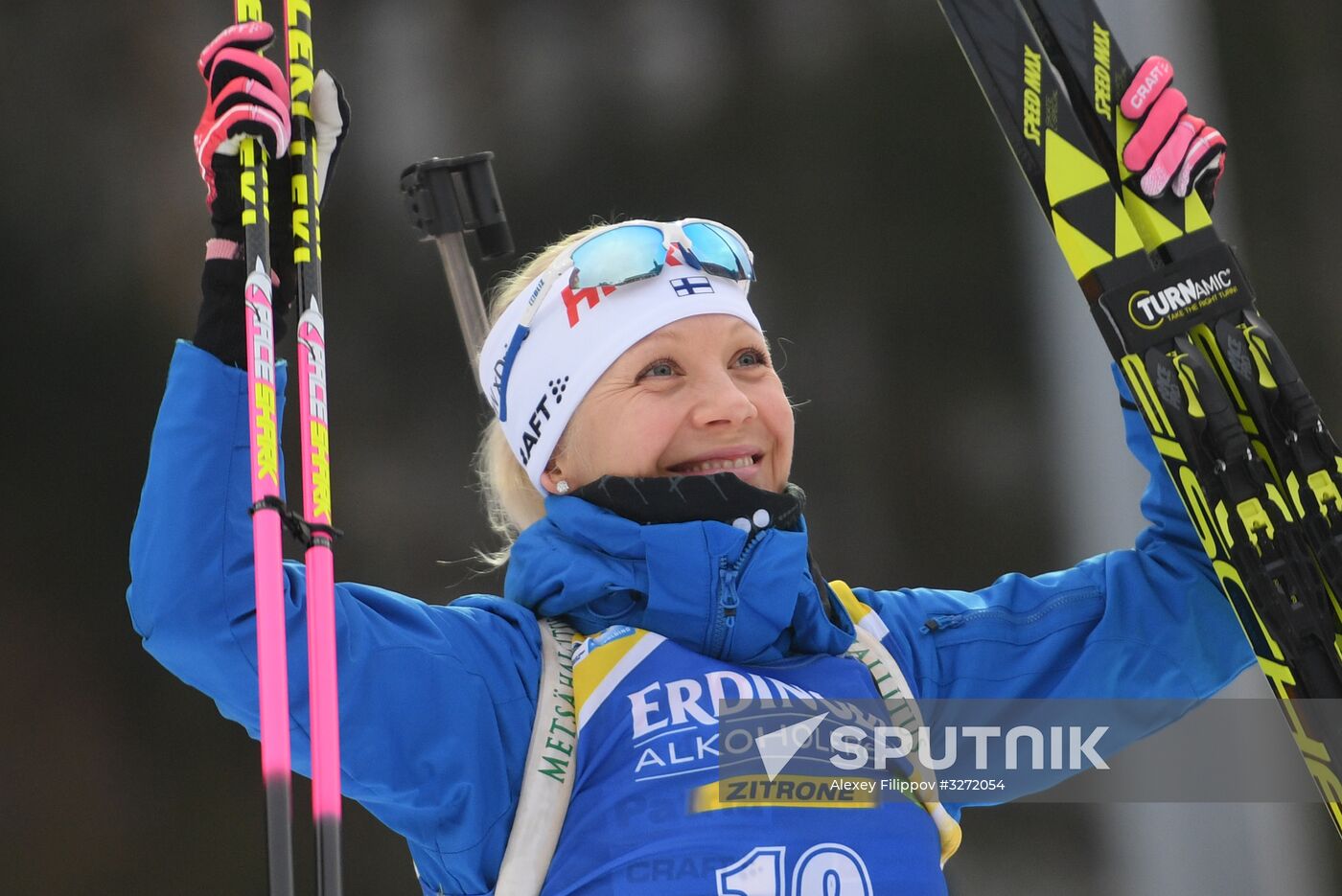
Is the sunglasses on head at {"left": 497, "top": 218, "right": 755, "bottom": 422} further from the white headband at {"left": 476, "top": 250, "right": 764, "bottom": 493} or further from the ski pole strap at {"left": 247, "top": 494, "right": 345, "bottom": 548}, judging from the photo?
the ski pole strap at {"left": 247, "top": 494, "right": 345, "bottom": 548}

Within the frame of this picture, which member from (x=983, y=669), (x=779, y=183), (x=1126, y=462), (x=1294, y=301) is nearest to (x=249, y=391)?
(x=983, y=669)

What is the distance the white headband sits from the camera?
5.60 feet

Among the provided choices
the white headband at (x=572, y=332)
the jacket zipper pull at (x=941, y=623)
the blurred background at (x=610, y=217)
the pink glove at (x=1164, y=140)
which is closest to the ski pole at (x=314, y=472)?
the white headband at (x=572, y=332)

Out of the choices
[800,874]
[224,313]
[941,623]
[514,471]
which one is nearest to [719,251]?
[514,471]

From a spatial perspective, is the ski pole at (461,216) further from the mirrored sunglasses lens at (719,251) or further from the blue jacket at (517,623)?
the blue jacket at (517,623)

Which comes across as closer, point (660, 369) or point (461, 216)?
point (660, 369)

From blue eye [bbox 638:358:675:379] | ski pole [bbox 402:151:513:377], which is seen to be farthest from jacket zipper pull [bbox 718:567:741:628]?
ski pole [bbox 402:151:513:377]

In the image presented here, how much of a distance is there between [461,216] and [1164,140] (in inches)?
34.8

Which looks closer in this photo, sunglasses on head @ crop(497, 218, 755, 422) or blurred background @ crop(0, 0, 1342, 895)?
sunglasses on head @ crop(497, 218, 755, 422)

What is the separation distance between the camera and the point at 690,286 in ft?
5.69

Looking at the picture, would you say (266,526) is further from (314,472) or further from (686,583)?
(686,583)

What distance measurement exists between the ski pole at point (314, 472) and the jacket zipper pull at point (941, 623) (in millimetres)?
703

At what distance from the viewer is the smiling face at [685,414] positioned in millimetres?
1657

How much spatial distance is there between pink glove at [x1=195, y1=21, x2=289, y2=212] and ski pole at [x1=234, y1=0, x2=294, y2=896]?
0.02 m
